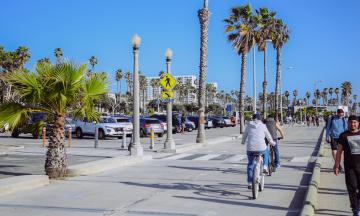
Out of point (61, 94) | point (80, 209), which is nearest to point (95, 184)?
point (61, 94)

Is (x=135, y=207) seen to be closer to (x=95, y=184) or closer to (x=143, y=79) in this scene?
(x=95, y=184)

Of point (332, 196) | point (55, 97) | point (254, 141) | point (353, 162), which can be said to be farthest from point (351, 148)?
point (55, 97)

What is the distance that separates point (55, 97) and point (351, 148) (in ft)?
24.8

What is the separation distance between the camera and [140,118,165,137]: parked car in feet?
124

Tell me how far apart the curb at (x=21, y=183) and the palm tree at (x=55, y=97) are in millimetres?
956

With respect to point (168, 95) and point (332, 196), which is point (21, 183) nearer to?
point (332, 196)

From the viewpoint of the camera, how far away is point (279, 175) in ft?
47.4

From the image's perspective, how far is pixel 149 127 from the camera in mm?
37688

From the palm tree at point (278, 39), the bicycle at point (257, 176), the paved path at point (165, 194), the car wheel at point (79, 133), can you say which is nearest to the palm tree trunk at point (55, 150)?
the paved path at point (165, 194)

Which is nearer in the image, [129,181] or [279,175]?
[129,181]

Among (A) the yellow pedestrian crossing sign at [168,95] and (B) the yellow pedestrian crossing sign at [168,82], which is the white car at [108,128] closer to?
(A) the yellow pedestrian crossing sign at [168,95]

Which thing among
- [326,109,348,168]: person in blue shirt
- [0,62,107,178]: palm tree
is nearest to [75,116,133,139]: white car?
[0,62,107,178]: palm tree

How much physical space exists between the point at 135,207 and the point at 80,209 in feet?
3.20

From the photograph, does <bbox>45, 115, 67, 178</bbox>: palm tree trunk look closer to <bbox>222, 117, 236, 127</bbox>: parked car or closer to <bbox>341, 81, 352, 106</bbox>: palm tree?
<bbox>222, 117, 236, 127</bbox>: parked car
